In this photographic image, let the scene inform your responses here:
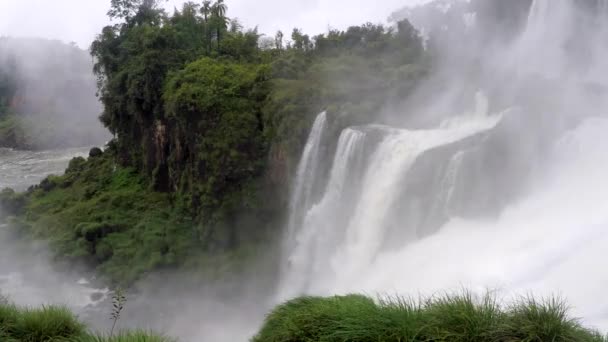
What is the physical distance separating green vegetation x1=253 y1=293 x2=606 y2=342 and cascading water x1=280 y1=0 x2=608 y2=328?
3090 millimetres

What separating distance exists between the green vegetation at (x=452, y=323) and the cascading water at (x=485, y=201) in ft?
10.1

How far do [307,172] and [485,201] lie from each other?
6.85m

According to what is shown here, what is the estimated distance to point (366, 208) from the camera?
15.1m

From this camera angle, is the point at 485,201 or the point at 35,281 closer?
the point at 485,201

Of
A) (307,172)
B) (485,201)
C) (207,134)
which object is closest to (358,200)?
(307,172)

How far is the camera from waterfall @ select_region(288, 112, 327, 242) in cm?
1797

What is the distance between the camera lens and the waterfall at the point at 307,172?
1797 cm

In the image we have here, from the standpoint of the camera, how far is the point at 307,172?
18328 mm

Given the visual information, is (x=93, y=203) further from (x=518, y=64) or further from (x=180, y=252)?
(x=518, y=64)

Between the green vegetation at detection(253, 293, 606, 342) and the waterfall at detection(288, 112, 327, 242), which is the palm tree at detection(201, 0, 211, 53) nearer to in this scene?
the waterfall at detection(288, 112, 327, 242)

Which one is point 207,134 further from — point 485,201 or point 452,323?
point 452,323

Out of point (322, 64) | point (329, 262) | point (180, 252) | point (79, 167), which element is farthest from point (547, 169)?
point (79, 167)

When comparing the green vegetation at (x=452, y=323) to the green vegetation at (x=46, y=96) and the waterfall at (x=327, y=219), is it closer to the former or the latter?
the waterfall at (x=327, y=219)

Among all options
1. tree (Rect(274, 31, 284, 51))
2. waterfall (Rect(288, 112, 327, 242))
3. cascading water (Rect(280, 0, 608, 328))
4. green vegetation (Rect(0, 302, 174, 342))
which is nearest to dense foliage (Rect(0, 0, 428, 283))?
waterfall (Rect(288, 112, 327, 242))
